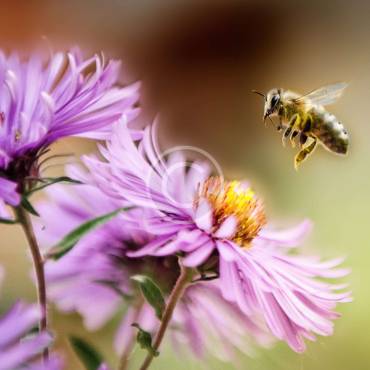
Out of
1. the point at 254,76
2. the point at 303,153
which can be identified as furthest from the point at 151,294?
the point at 254,76

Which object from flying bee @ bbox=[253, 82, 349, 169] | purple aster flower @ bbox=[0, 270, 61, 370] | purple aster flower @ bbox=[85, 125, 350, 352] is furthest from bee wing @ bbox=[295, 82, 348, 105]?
purple aster flower @ bbox=[0, 270, 61, 370]

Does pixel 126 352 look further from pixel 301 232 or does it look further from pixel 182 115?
pixel 182 115

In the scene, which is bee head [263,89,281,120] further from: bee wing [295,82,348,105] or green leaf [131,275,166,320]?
green leaf [131,275,166,320]

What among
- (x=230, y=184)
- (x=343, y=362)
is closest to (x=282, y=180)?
(x=343, y=362)

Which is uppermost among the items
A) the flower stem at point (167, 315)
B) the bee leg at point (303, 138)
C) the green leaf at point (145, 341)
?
the bee leg at point (303, 138)

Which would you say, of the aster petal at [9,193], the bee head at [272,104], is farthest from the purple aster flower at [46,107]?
the bee head at [272,104]

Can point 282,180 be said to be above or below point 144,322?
above

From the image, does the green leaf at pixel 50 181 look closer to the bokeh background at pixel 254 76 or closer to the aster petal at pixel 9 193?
the aster petal at pixel 9 193

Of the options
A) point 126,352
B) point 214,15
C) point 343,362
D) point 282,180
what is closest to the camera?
point 126,352
